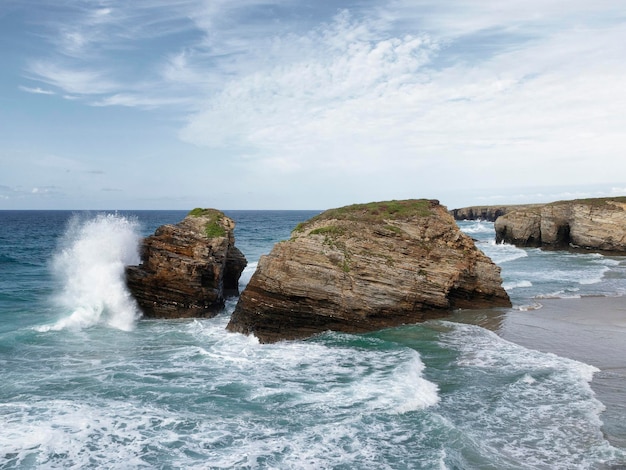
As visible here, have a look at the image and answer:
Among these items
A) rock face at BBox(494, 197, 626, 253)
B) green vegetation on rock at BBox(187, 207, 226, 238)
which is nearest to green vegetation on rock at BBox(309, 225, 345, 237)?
green vegetation on rock at BBox(187, 207, 226, 238)

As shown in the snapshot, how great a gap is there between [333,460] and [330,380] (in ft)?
15.5

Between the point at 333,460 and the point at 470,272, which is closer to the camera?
the point at 333,460

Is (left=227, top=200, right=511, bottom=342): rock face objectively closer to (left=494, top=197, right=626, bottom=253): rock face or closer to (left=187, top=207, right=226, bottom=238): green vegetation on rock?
(left=187, top=207, right=226, bottom=238): green vegetation on rock

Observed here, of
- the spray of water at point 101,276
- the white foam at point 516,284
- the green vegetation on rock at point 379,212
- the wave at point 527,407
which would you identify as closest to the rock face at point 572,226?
the white foam at point 516,284

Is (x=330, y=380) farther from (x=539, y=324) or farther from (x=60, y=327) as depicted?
(x=60, y=327)

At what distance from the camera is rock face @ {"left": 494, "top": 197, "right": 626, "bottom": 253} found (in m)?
54.8

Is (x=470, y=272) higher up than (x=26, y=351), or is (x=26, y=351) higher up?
Result: (x=470, y=272)

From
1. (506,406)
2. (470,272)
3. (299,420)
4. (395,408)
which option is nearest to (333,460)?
(299,420)

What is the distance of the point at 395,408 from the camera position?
12.6 metres

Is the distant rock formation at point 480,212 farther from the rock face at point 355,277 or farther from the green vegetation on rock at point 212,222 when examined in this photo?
the green vegetation on rock at point 212,222

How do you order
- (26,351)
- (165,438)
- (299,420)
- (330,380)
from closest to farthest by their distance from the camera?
(165,438)
(299,420)
(330,380)
(26,351)

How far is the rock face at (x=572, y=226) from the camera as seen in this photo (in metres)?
54.8

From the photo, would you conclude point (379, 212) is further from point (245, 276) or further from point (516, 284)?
point (245, 276)

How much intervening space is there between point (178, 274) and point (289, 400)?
1265 centimetres
